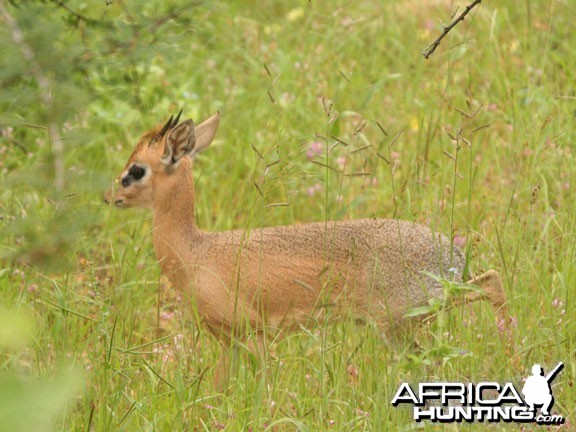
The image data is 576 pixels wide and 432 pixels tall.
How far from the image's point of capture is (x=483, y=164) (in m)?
5.58

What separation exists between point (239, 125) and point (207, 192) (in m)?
0.59

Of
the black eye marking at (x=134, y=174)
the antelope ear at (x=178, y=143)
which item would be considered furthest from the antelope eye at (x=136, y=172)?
the antelope ear at (x=178, y=143)

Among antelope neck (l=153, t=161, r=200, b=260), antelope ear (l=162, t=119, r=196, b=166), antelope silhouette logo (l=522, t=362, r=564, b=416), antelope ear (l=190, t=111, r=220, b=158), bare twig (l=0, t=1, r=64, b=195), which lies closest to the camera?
bare twig (l=0, t=1, r=64, b=195)

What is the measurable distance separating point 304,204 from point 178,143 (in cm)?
120

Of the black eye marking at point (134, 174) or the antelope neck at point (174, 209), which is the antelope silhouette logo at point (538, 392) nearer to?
the antelope neck at point (174, 209)

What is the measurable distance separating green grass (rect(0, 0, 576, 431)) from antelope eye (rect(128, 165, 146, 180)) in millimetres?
324

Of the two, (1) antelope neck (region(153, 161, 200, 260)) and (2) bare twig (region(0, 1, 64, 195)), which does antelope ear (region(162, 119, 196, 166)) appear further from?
(2) bare twig (region(0, 1, 64, 195))

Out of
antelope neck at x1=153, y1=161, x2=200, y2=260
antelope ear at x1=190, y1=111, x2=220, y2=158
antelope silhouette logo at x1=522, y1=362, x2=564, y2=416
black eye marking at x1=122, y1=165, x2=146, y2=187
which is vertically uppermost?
antelope ear at x1=190, y1=111, x2=220, y2=158

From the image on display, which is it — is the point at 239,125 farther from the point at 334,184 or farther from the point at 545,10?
the point at 545,10

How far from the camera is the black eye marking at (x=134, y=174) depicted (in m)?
4.73

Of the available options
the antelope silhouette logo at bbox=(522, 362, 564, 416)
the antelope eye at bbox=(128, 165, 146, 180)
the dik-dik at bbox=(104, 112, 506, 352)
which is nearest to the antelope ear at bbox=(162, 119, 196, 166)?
the dik-dik at bbox=(104, 112, 506, 352)

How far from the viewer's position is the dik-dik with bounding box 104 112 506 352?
163 inches

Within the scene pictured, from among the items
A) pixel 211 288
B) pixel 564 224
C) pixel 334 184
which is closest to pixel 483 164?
pixel 334 184

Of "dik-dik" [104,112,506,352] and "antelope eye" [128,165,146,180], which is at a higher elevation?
"antelope eye" [128,165,146,180]
